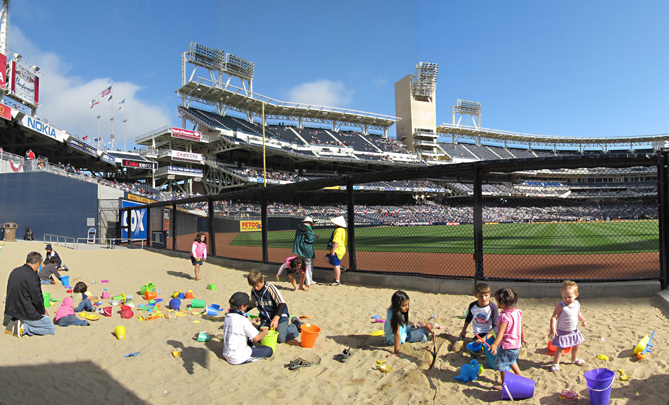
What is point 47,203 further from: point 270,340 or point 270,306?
point 270,340

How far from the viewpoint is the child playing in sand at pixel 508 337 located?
11.5 ft

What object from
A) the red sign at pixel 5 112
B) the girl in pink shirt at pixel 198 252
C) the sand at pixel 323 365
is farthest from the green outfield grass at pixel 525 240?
the red sign at pixel 5 112

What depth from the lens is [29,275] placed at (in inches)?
198

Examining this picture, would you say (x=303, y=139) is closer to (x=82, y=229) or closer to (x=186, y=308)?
(x=82, y=229)

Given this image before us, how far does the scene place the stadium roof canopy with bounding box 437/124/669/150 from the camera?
75.8m

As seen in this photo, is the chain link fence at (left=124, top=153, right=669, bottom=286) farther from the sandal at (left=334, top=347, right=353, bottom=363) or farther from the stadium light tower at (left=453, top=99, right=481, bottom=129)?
the stadium light tower at (left=453, top=99, right=481, bottom=129)

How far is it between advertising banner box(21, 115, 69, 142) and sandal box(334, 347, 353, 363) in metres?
35.7

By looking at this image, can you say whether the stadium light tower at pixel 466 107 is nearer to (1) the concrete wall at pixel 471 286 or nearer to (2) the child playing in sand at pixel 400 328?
(1) the concrete wall at pixel 471 286

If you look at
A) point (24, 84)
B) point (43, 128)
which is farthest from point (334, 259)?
point (24, 84)

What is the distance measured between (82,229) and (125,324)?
19.0 metres

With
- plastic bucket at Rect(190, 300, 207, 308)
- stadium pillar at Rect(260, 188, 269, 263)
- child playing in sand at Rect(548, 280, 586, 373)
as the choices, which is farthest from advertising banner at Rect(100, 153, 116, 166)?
child playing in sand at Rect(548, 280, 586, 373)

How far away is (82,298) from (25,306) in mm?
2575

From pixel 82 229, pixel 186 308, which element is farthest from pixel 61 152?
pixel 186 308

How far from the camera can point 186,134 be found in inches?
1842
